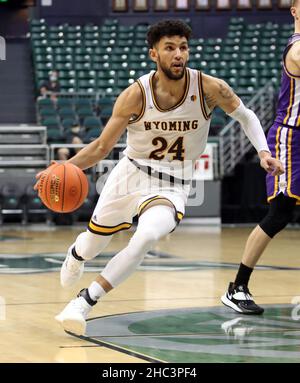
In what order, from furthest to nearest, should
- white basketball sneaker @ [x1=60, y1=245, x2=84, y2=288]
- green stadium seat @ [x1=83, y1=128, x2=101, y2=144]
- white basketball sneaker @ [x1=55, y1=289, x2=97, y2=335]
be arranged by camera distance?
1. green stadium seat @ [x1=83, y1=128, x2=101, y2=144]
2. white basketball sneaker @ [x1=60, y1=245, x2=84, y2=288]
3. white basketball sneaker @ [x1=55, y1=289, x2=97, y2=335]

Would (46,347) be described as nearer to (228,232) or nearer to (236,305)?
(236,305)

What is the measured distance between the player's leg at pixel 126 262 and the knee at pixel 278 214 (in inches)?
42.0

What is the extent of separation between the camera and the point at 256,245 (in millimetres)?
5645

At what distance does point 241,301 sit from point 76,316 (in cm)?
142

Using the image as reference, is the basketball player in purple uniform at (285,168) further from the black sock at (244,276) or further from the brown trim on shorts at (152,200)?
the brown trim on shorts at (152,200)

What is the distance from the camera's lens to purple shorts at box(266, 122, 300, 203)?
5.46m

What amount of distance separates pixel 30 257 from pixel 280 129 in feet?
14.8

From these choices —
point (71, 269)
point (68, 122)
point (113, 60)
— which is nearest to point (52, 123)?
point (68, 122)

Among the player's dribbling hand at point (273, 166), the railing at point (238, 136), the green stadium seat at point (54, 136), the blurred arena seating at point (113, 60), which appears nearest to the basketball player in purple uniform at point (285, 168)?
the player's dribbling hand at point (273, 166)

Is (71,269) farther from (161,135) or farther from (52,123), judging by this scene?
(52,123)

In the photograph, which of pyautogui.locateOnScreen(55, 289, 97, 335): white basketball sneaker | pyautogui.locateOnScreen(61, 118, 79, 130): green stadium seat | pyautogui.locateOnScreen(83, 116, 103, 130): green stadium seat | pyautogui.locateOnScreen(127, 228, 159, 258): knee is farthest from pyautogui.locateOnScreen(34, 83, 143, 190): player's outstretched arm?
pyautogui.locateOnScreen(61, 118, 79, 130): green stadium seat

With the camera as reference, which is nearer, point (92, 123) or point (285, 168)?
point (285, 168)

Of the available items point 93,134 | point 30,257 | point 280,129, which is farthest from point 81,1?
point 280,129

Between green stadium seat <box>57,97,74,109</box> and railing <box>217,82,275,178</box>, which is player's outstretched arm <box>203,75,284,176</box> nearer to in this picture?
railing <box>217,82,275,178</box>
